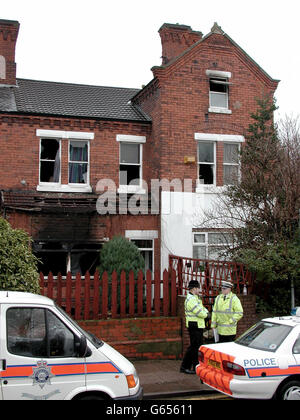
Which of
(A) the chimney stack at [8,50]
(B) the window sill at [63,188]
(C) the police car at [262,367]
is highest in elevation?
(A) the chimney stack at [8,50]

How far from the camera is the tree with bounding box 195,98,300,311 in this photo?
11.1 m

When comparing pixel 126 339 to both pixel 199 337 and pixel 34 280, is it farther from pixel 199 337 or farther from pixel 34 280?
pixel 34 280

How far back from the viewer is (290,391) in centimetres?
675

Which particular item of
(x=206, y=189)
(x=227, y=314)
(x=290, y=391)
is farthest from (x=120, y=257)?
(x=290, y=391)

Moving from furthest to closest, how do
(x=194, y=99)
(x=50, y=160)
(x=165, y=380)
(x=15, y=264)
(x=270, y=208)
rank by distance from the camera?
(x=194, y=99) < (x=50, y=160) < (x=270, y=208) < (x=165, y=380) < (x=15, y=264)

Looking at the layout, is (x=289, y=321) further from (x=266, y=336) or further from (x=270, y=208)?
(x=270, y=208)

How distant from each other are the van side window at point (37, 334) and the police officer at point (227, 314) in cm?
399

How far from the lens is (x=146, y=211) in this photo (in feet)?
51.4

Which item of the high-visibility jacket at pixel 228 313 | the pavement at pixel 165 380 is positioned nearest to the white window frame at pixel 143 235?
the pavement at pixel 165 380

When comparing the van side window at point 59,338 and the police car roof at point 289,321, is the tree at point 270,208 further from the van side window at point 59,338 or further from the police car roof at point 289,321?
the van side window at point 59,338

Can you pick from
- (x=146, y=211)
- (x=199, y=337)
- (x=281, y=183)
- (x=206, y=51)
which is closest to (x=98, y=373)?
(x=199, y=337)

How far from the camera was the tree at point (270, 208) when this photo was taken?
11.1 m

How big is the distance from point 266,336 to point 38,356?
3.66 meters
